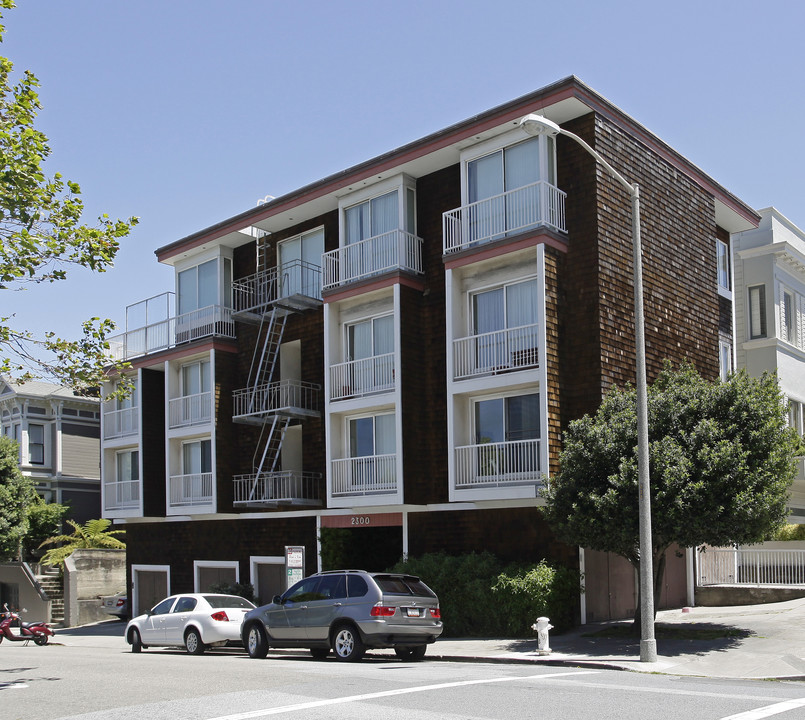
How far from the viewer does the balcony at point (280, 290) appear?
28375 mm

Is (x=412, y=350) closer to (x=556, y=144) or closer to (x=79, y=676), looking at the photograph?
(x=556, y=144)

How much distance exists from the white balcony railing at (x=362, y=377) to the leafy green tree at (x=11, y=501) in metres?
18.2

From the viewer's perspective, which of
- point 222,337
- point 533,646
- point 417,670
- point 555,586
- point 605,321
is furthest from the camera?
point 222,337

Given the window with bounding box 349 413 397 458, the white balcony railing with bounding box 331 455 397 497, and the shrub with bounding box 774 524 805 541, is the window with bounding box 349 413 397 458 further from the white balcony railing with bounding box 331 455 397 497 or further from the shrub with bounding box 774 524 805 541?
the shrub with bounding box 774 524 805 541

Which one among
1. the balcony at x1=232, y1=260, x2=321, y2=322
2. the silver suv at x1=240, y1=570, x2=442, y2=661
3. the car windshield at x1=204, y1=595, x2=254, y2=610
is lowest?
the car windshield at x1=204, y1=595, x2=254, y2=610

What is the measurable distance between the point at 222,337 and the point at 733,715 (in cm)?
2312

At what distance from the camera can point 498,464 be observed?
74.5 ft

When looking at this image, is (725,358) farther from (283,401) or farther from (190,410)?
(190,410)

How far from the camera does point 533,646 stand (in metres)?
19.2

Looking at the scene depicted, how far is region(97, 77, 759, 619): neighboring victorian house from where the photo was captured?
22.8 m

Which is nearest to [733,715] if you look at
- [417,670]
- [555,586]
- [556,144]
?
[417,670]

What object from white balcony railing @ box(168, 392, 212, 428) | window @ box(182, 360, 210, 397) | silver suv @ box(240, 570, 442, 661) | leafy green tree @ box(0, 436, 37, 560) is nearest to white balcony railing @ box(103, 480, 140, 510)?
white balcony railing @ box(168, 392, 212, 428)

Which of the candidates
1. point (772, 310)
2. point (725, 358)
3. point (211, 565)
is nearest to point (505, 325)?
point (725, 358)

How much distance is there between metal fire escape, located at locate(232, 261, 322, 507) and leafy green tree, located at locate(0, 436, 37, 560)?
13228mm
